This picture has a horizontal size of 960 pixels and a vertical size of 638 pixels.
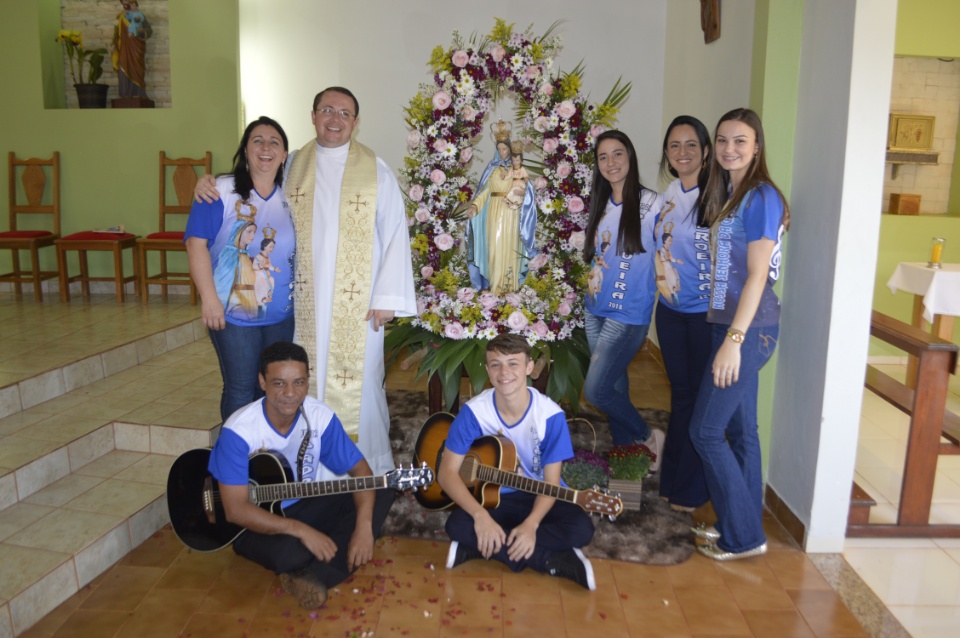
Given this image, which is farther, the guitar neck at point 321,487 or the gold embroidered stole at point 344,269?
the gold embroidered stole at point 344,269

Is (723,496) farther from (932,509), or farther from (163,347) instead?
(163,347)

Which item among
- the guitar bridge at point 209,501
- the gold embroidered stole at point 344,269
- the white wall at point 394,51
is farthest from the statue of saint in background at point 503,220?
the white wall at point 394,51

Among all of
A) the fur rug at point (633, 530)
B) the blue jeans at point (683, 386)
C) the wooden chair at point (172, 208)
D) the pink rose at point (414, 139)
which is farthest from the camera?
the wooden chair at point (172, 208)

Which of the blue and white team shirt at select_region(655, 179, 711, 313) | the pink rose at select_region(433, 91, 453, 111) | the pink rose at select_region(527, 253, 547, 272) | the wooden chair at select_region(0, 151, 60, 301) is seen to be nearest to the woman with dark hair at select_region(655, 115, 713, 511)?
the blue and white team shirt at select_region(655, 179, 711, 313)

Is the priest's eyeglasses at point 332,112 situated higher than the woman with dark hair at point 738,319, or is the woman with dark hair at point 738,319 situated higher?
the priest's eyeglasses at point 332,112

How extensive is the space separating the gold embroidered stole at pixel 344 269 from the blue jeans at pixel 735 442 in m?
1.49

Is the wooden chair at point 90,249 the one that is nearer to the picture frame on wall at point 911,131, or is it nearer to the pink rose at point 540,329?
the pink rose at point 540,329

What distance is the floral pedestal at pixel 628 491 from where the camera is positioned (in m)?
3.30

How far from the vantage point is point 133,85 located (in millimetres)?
6469

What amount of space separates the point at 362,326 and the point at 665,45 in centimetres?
412

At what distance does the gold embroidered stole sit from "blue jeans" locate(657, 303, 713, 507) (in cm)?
132

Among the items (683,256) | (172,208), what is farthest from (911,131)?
(172,208)

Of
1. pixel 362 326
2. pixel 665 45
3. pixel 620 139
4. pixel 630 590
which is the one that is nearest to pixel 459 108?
pixel 620 139

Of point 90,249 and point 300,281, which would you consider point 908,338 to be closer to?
point 300,281
